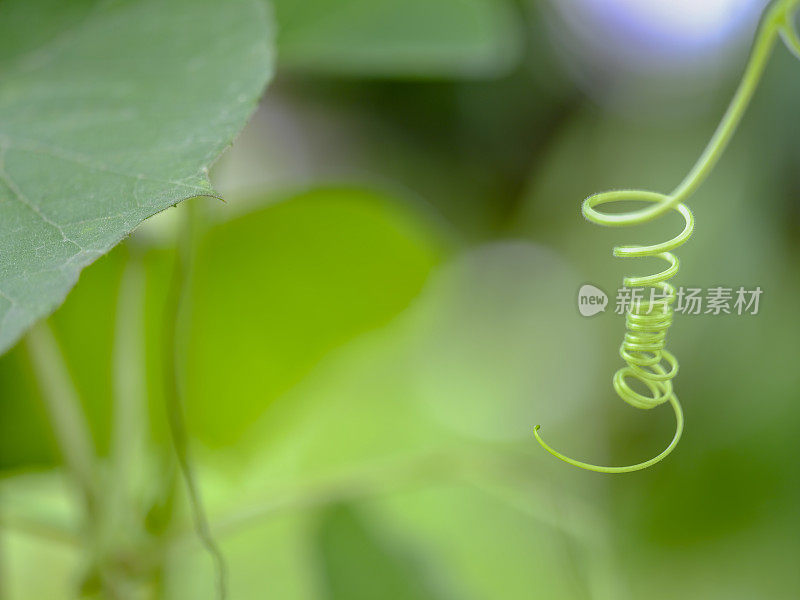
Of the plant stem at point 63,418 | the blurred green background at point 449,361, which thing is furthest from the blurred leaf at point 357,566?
the plant stem at point 63,418

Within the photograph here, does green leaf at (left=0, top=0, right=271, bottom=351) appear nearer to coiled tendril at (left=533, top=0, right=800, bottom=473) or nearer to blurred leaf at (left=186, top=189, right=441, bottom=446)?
coiled tendril at (left=533, top=0, right=800, bottom=473)

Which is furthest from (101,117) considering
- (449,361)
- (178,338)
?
(449,361)

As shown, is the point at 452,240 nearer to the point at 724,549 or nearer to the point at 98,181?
the point at 724,549

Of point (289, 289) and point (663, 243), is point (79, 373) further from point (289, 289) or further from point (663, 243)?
point (663, 243)

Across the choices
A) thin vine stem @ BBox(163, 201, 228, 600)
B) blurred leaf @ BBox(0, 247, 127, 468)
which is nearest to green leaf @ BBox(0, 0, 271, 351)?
thin vine stem @ BBox(163, 201, 228, 600)
